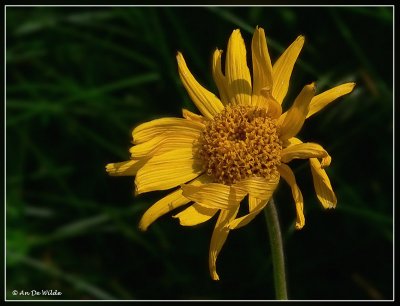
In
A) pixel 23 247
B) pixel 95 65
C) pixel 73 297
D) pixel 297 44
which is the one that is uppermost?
pixel 95 65

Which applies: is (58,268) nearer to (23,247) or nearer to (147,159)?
(23,247)

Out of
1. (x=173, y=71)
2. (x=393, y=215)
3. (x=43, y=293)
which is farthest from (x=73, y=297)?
(x=393, y=215)

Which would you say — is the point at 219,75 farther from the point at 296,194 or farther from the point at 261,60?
the point at 296,194

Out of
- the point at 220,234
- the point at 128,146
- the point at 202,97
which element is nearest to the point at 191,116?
the point at 202,97

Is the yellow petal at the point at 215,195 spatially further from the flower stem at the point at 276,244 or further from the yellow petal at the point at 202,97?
the yellow petal at the point at 202,97

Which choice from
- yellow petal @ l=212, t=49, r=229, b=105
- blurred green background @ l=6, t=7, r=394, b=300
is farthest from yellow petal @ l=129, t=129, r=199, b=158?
blurred green background @ l=6, t=7, r=394, b=300

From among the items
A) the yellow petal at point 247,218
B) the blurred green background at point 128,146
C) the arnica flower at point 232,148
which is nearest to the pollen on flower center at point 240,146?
the arnica flower at point 232,148

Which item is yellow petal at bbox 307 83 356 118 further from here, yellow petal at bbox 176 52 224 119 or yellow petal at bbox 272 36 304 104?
yellow petal at bbox 176 52 224 119
